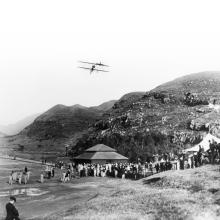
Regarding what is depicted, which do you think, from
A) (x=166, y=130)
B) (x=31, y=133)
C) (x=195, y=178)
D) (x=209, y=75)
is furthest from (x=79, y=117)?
(x=195, y=178)

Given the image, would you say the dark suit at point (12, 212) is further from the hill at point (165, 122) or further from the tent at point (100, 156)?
the hill at point (165, 122)

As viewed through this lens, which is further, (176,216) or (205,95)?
(205,95)

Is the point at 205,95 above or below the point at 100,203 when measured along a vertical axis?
above

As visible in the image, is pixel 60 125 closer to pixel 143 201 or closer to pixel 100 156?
pixel 100 156

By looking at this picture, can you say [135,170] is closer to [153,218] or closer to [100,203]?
[100,203]

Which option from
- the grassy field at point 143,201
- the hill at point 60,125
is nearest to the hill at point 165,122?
the hill at point 60,125

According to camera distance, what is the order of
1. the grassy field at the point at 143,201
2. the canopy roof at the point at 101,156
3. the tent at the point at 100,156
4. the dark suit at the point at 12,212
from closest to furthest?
the dark suit at the point at 12,212, the grassy field at the point at 143,201, the tent at the point at 100,156, the canopy roof at the point at 101,156
